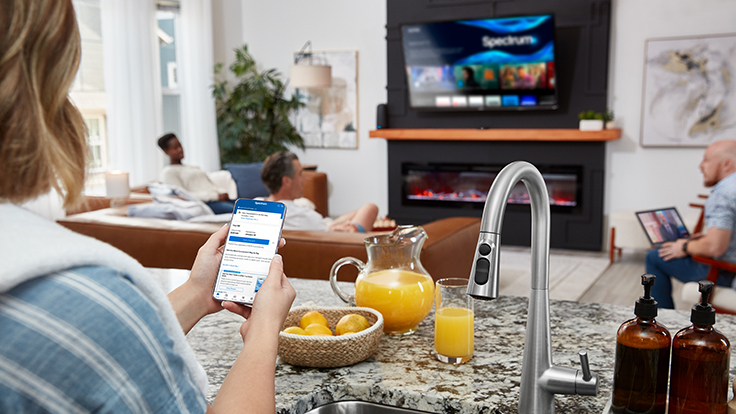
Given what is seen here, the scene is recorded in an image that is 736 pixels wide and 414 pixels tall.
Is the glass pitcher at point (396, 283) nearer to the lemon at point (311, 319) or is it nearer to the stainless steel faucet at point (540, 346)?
the lemon at point (311, 319)

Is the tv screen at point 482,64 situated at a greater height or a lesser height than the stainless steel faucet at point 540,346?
greater

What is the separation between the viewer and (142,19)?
232 inches

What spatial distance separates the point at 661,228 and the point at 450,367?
244 centimetres

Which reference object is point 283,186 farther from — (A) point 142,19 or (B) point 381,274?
(A) point 142,19

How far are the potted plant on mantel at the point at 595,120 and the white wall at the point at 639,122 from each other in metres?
0.27

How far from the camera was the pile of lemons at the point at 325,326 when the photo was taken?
1.09 meters

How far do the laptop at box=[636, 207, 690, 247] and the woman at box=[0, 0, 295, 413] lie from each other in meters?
2.98

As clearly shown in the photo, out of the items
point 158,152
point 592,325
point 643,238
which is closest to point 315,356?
point 592,325

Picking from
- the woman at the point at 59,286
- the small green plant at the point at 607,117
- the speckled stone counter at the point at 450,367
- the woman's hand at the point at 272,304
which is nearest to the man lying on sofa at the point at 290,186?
the speckled stone counter at the point at 450,367

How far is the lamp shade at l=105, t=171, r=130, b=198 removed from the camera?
4121mm

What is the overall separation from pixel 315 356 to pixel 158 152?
5.57 meters

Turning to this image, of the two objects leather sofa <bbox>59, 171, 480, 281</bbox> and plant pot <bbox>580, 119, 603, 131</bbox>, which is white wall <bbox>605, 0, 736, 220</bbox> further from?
leather sofa <bbox>59, 171, 480, 281</bbox>

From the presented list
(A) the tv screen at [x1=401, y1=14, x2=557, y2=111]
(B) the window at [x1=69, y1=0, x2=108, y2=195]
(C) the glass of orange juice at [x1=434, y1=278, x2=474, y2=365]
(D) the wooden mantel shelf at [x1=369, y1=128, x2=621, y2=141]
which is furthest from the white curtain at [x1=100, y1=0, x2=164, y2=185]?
(C) the glass of orange juice at [x1=434, y1=278, x2=474, y2=365]

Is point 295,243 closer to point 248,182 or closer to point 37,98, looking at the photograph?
point 37,98
